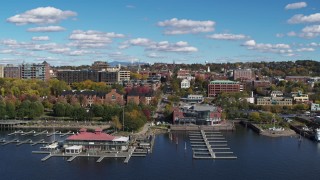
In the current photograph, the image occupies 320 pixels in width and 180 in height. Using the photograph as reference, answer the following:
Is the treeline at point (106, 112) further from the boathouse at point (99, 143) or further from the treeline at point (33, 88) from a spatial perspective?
the treeline at point (33, 88)

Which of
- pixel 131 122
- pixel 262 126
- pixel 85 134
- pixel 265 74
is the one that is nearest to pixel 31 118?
pixel 131 122

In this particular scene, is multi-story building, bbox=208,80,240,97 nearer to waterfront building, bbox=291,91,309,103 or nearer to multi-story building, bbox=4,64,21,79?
waterfront building, bbox=291,91,309,103

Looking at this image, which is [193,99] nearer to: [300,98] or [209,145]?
[300,98]

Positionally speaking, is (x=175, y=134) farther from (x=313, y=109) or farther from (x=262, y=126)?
(x=313, y=109)

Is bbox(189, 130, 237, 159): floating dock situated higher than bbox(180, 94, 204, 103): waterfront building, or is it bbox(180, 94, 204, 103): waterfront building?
bbox(180, 94, 204, 103): waterfront building

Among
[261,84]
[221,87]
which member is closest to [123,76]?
[221,87]

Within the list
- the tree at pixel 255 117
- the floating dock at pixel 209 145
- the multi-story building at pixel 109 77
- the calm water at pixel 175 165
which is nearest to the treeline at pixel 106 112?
the floating dock at pixel 209 145

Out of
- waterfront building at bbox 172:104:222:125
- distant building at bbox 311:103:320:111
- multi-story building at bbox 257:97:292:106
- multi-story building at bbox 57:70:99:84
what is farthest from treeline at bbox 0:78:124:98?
distant building at bbox 311:103:320:111
